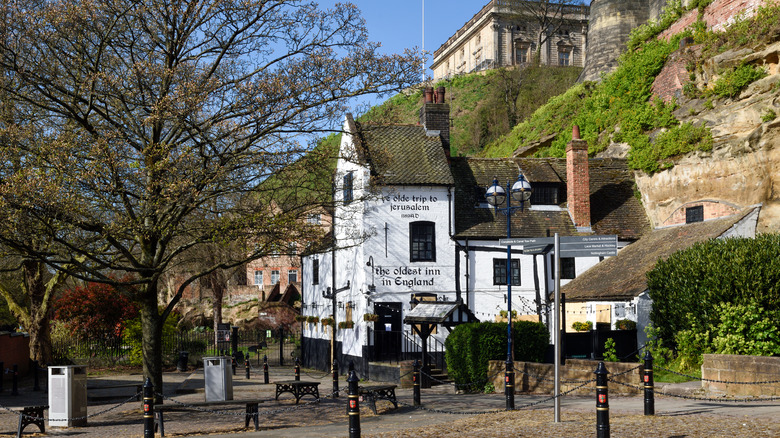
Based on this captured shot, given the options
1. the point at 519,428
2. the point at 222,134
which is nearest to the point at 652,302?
the point at 519,428

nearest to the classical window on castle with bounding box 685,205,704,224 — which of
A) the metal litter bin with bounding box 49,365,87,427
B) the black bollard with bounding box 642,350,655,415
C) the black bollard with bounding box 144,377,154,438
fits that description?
the black bollard with bounding box 642,350,655,415

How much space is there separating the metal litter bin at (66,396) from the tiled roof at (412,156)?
1396cm

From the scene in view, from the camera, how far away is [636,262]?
26188 mm

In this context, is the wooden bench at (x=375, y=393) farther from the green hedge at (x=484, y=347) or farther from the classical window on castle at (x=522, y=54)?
the classical window on castle at (x=522, y=54)

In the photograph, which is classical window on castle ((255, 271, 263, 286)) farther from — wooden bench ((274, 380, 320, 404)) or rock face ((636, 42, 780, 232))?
wooden bench ((274, 380, 320, 404))

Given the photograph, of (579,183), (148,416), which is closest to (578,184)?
(579,183)

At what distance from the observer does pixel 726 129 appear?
88.4 ft

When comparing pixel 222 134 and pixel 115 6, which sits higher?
pixel 115 6

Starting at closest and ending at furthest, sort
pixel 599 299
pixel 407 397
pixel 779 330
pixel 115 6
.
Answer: pixel 115 6
pixel 779 330
pixel 407 397
pixel 599 299

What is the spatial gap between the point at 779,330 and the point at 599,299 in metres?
7.64

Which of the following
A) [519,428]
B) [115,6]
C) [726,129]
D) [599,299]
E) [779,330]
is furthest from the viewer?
[726,129]

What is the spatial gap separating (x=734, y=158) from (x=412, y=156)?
11627 mm

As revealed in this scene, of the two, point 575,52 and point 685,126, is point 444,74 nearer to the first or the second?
point 575,52

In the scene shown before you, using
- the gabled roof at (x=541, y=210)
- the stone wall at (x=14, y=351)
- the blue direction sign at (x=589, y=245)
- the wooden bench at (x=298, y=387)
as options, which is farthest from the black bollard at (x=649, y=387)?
the stone wall at (x=14, y=351)
